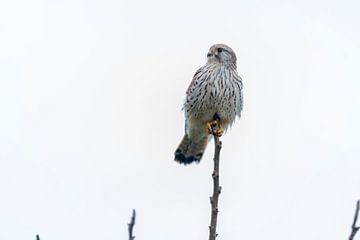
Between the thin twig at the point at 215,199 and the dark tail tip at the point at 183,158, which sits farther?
the dark tail tip at the point at 183,158

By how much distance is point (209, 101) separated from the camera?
7.79 m

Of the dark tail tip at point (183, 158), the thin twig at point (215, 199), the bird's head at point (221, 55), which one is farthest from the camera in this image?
the bird's head at point (221, 55)

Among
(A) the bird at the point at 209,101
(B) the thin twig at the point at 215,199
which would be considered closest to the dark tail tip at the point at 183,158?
(A) the bird at the point at 209,101

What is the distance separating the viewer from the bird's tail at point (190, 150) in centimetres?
820

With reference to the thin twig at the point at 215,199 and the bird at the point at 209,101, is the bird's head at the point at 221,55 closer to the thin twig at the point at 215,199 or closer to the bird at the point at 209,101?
the bird at the point at 209,101

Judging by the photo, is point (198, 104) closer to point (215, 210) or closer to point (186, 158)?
point (186, 158)

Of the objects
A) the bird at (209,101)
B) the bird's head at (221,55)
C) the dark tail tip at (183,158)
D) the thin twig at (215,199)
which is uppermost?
the bird's head at (221,55)

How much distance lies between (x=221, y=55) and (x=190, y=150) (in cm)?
112

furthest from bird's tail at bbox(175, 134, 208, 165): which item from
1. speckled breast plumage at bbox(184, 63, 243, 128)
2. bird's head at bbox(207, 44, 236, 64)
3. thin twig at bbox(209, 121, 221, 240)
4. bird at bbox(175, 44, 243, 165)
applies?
thin twig at bbox(209, 121, 221, 240)

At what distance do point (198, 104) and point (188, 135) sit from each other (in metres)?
0.53

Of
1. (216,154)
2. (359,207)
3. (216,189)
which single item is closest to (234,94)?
(216,154)

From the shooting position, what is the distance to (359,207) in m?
2.66

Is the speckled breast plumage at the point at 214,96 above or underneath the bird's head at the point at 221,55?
underneath

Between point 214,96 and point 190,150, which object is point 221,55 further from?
point 190,150
